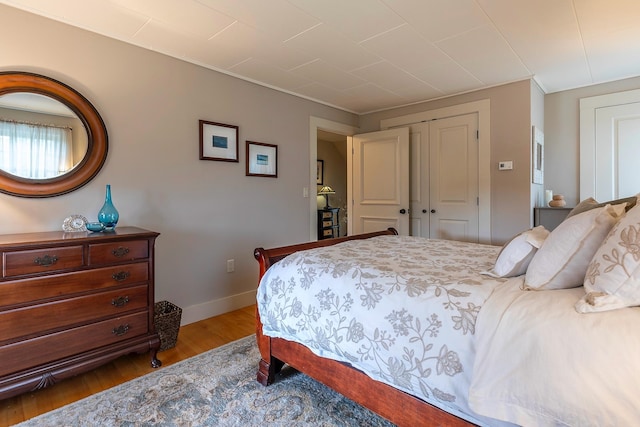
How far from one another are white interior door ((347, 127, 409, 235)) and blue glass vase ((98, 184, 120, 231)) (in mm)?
2992

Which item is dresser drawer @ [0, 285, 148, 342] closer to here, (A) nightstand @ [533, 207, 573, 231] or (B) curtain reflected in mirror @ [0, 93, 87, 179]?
(B) curtain reflected in mirror @ [0, 93, 87, 179]

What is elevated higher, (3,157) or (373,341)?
(3,157)

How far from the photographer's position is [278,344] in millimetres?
1786

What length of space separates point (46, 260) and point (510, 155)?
3.89 metres

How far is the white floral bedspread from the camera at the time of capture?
1109mm

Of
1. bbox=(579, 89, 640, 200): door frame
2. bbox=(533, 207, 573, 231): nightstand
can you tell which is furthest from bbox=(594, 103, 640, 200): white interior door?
bbox=(533, 207, 573, 231): nightstand

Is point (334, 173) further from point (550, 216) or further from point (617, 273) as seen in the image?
point (617, 273)

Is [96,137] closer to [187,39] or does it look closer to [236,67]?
[187,39]

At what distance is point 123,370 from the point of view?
2035mm

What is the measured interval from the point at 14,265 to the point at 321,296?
1559 millimetres

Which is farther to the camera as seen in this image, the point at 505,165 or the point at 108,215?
the point at 505,165

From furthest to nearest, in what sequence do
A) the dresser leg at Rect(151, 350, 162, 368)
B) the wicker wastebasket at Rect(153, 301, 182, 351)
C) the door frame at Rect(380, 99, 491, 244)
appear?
the door frame at Rect(380, 99, 491, 244) < the wicker wastebasket at Rect(153, 301, 182, 351) < the dresser leg at Rect(151, 350, 162, 368)

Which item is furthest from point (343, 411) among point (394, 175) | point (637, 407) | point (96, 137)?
point (394, 175)

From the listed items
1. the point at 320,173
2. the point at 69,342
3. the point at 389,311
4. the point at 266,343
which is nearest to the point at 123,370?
the point at 69,342
